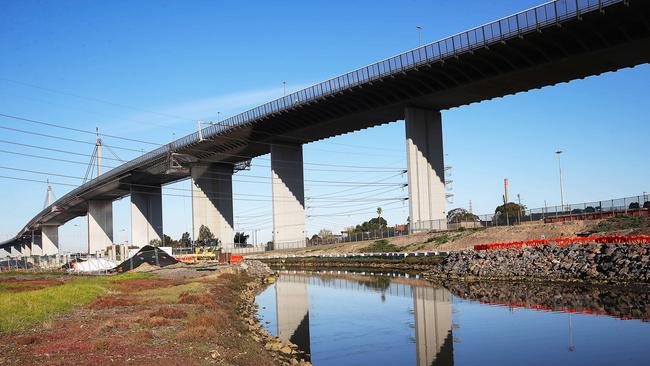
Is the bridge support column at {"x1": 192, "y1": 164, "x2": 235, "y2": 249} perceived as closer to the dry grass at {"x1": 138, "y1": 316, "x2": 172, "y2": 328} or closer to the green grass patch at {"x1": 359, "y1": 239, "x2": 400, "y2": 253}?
the green grass patch at {"x1": 359, "y1": 239, "x2": 400, "y2": 253}

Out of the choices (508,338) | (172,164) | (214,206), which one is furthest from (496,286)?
(214,206)

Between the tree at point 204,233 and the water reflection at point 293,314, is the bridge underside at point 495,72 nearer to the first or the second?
the water reflection at point 293,314

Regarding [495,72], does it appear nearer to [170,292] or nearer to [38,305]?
[170,292]

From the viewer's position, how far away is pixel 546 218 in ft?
259

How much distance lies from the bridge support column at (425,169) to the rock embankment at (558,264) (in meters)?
32.2

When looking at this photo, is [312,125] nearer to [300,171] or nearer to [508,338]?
[300,171]

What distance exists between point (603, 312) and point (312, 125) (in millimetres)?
83791

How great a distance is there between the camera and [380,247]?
93.2 m

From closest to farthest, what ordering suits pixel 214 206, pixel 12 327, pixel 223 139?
pixel 12 327 → pixel 223 139 → pixel 214 206

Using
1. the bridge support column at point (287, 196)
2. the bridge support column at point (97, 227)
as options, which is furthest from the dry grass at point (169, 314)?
the bridge support column at point (97, 227)

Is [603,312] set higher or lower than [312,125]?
lower

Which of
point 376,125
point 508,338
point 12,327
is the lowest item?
point 508,338

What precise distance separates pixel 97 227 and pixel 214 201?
200 ft

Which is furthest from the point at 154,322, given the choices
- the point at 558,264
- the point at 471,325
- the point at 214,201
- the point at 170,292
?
the point at 214,201
